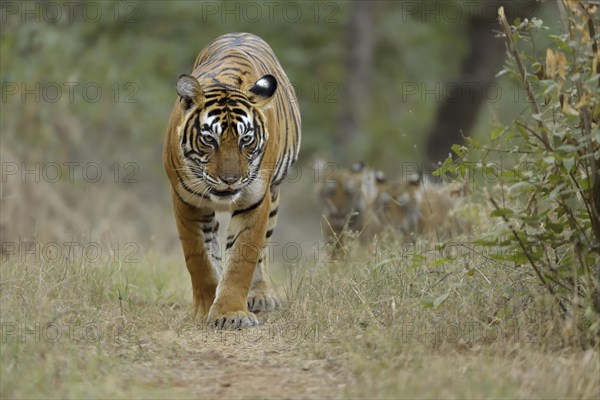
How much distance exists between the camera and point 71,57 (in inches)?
595

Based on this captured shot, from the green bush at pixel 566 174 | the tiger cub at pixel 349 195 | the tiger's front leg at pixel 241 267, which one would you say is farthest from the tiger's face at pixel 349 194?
the green bush at pixel 566 174

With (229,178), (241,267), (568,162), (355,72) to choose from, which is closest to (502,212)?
(568,162)

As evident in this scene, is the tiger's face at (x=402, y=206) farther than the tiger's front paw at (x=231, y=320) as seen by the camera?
Yes

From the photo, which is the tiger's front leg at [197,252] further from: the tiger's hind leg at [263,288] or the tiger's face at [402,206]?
the tiger's face at [402,206]

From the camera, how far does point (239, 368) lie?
538 centimetres

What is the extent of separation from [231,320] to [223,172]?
96 cm

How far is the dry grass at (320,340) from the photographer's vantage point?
15.6 feet

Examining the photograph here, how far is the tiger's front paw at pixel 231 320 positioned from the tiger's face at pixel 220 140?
29.2 inches

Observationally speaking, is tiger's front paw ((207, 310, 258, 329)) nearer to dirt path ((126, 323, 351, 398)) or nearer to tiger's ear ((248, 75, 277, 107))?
dirt path ((126, 323, 351, 398))

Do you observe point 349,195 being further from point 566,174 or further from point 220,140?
point 566,174

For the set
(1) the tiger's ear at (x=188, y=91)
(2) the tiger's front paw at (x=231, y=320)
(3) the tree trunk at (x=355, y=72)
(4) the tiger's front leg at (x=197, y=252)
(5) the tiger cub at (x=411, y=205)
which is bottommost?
(2) the tiger's front paw at (x=231, y=320)

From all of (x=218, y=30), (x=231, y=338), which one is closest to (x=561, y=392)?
(x=231, y=338)

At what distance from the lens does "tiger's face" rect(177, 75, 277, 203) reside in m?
6.59

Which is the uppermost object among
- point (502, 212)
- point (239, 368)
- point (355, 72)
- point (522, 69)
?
point (355, 72)
